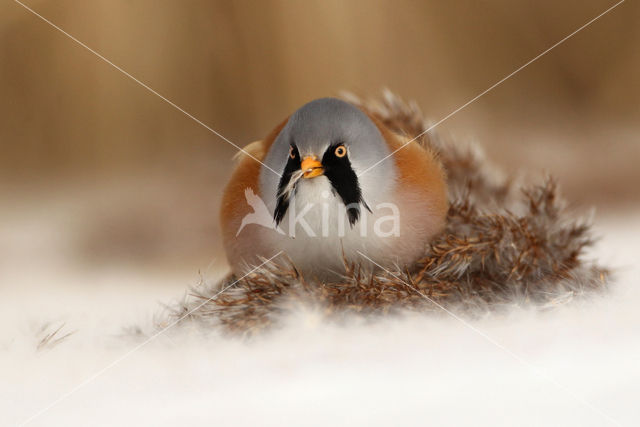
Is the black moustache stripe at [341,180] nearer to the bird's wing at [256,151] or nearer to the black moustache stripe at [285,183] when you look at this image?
the black moustache stripe at [285,183]

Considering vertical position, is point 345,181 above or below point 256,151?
below

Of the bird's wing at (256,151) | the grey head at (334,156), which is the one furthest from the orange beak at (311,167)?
the bird's wing at (256,151)

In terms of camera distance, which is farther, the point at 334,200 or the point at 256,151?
the point at 256,151

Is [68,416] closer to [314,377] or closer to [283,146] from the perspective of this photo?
[314,377]

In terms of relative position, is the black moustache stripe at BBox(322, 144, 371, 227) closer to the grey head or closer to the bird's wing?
the grey head

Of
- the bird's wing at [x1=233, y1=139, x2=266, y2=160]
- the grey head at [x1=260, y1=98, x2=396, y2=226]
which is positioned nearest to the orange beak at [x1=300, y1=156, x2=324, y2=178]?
the grey head at [x1=260, y1=98, x2=396, y2=226]

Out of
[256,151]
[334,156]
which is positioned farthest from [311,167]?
[256,151]

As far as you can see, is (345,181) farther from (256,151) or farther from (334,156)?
(256,151)
